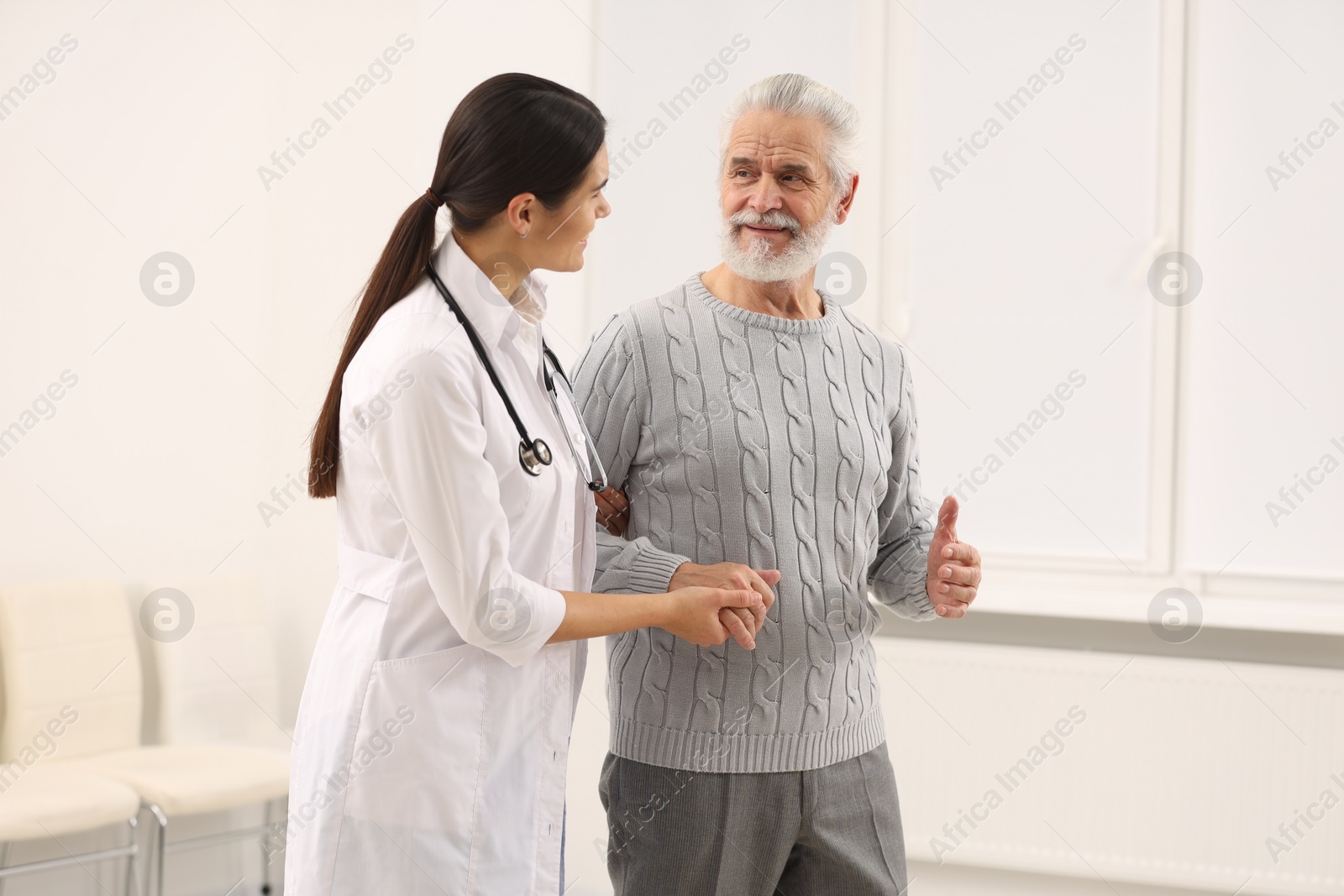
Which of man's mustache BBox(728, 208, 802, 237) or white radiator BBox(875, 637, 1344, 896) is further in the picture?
white radiator BBox(875, 637, 1344, 896)

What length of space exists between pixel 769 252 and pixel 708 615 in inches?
21.2

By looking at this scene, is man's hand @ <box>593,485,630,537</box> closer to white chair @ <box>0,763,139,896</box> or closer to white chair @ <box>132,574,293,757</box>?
white chair @ <box>0,763,139,896</box>

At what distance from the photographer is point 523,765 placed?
1240 millimetres

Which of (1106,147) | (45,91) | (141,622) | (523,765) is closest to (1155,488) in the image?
(1106,147)

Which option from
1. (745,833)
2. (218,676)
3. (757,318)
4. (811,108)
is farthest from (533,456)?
(218,676)

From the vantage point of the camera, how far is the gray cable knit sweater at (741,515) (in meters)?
1.44

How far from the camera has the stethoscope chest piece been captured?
4.00ft

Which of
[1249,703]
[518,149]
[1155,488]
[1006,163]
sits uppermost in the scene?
[1006,163]

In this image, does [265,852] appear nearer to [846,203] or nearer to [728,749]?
[728,749]

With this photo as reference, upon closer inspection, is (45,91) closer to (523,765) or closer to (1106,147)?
(523,765)

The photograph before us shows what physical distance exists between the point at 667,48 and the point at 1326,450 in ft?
7.19

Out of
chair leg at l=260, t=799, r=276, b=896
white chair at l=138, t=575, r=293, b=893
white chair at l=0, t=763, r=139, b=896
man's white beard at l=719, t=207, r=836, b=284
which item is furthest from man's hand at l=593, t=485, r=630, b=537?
chair leg at l=260, t=799, r=276, b=896

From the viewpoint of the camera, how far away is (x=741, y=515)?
4.76ft

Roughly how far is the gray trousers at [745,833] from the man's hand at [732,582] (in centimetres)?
22
